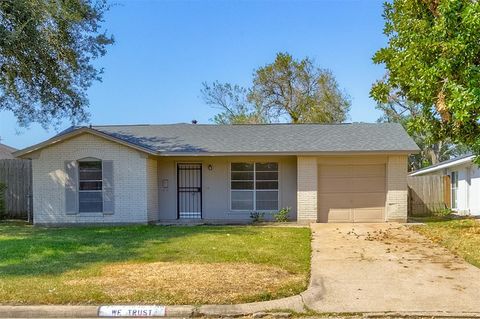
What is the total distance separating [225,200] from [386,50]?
778 cm

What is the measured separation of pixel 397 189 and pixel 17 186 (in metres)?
14.8

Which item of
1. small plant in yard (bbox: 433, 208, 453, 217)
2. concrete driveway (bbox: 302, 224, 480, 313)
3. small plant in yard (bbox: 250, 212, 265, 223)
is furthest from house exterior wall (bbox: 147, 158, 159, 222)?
small plant in yard (bbox: 433, 208, 453, 217)

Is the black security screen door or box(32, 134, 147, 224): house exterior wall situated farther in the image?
the black security screen door

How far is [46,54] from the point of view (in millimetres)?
16453

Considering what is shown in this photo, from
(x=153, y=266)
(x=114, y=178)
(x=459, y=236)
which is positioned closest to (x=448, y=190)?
(x=459, y=236)

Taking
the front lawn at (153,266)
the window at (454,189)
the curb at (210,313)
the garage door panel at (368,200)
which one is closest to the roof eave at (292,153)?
the garage door panel at (368,200)

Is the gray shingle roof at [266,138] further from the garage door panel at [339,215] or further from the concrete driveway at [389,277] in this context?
the concrete driveway at [389,277]

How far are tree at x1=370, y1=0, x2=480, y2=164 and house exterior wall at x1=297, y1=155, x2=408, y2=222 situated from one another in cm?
244

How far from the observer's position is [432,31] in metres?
11.4

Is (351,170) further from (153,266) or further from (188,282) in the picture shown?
(188,282)

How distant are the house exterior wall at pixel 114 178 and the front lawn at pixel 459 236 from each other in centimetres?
938

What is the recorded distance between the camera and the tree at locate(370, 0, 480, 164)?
33.2ft

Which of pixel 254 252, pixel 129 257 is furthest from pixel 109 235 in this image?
pixel 254 252

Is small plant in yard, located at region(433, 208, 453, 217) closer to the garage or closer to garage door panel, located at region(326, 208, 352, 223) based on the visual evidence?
the garage
